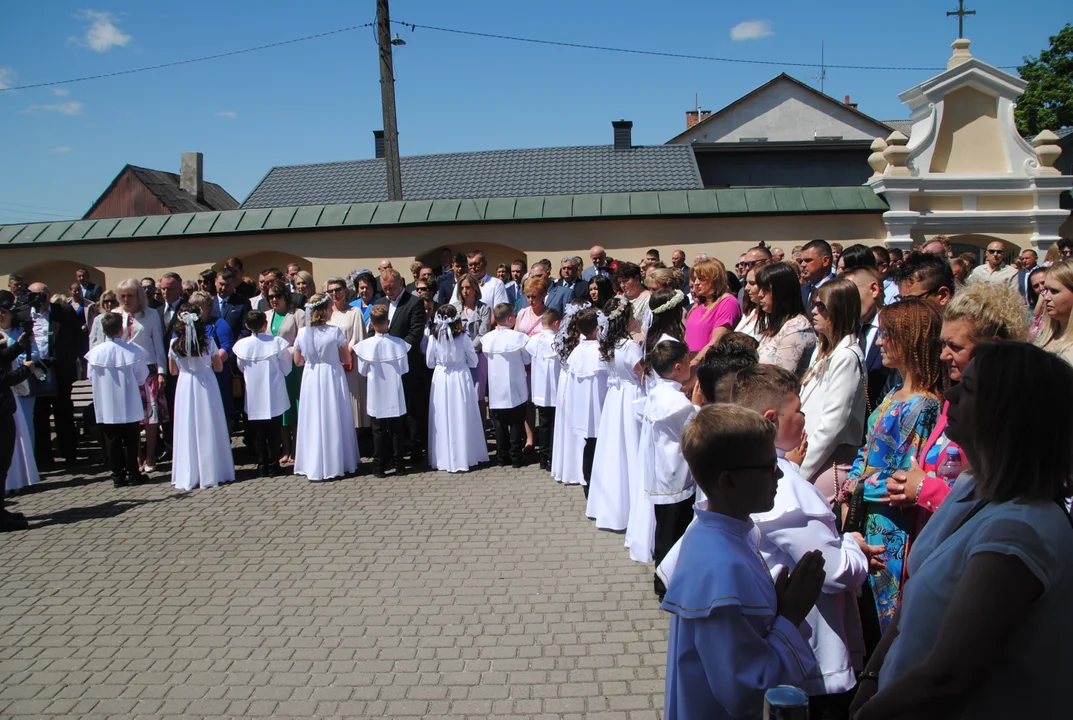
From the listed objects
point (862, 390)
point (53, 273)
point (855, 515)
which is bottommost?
point (855, 515)

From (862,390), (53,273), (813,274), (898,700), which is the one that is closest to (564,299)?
(813,274)

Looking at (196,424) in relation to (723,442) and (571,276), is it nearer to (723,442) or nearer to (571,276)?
(571,276)

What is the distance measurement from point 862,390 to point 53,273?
15546 mm

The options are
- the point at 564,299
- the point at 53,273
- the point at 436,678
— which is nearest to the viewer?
the point at 436,678

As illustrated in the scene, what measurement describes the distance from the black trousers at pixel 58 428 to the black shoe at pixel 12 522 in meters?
2.81

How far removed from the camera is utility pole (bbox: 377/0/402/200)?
16516 millimetres

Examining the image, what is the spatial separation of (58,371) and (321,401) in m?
3.77

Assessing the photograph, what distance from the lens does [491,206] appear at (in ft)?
45.4

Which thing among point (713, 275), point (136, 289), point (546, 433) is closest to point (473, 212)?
point (546, 433)

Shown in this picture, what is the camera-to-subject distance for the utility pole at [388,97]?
16.5m

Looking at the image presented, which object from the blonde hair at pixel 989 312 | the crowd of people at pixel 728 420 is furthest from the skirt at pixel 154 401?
the blonde hair at pixel 989 312

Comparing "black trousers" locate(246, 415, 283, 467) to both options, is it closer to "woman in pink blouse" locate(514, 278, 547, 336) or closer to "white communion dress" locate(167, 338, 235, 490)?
"white communion dress" locate(167, 338, 235, 490)

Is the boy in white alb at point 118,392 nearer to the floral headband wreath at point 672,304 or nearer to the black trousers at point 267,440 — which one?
the black trousers at point 267,440

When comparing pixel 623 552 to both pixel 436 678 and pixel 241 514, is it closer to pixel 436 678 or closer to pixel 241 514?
pixel 436 678
